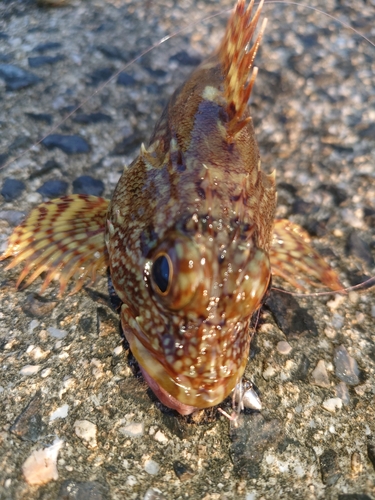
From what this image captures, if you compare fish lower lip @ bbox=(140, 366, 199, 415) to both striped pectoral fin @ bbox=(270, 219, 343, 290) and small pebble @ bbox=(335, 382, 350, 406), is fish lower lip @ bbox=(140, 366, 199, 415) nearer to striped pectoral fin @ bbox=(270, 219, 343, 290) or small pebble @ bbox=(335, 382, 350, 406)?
small pebble @ bbox=(335, 382, 350, 406)

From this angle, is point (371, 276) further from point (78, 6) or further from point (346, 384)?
point (78, 6)

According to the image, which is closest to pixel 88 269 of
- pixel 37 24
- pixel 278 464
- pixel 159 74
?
pixel 278 464

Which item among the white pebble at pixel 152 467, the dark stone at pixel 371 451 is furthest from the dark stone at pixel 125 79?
the dark stone at pixel 371 451

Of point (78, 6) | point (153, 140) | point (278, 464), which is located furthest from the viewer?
point (78, 6)

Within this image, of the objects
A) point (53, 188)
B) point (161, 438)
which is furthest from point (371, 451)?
point (53, 188)

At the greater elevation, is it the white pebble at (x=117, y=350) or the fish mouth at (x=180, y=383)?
the fish mouth at (x=180, y=383)

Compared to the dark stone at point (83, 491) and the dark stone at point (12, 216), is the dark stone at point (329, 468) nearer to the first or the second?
the dark stone at point (83, 491)
